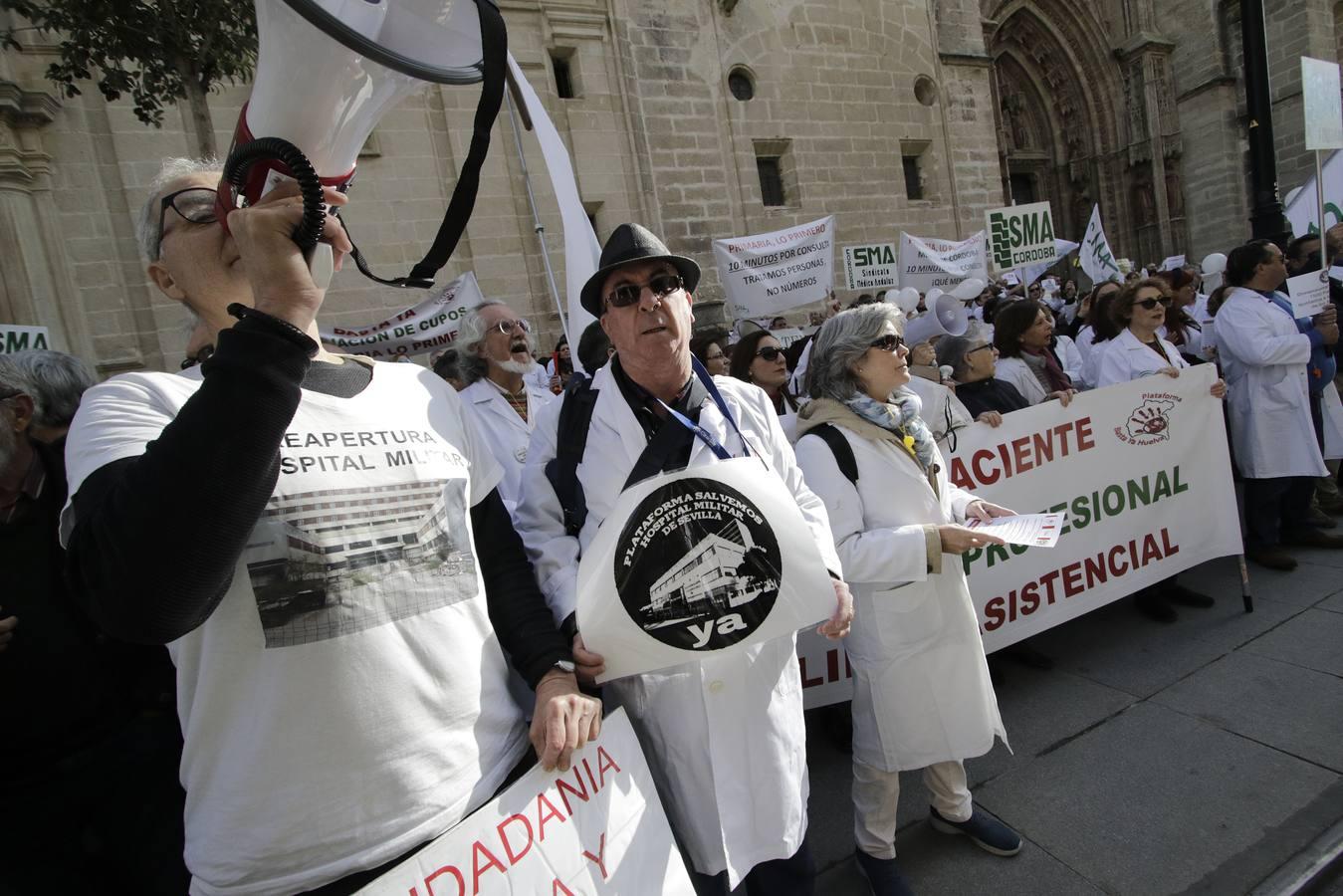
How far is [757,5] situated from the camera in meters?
12.6

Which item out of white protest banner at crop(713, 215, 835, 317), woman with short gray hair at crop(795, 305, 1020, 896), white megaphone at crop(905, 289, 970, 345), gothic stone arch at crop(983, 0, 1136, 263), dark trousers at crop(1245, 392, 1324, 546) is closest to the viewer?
woman with short gray hair at crop(795, 305, 1020, 896)

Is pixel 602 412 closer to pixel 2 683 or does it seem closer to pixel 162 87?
pixel 2 683

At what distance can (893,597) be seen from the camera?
2.35 meters

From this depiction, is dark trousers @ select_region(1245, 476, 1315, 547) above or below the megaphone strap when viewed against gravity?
below

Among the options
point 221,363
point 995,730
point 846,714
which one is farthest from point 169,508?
point 846,714

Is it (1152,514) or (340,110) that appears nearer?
(340,110)

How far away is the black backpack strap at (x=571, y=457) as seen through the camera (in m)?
1.75

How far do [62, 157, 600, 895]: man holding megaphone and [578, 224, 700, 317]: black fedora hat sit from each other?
2.11ft

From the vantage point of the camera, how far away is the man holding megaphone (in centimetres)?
91

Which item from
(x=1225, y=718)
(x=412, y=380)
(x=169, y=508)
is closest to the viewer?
(x=169, y=508)

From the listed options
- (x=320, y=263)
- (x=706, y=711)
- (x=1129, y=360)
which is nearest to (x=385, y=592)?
(x=320, y=263)

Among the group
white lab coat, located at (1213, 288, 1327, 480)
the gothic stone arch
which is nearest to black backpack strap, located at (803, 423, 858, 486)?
white lab coat, located at (1213, 288, 1327, 480)

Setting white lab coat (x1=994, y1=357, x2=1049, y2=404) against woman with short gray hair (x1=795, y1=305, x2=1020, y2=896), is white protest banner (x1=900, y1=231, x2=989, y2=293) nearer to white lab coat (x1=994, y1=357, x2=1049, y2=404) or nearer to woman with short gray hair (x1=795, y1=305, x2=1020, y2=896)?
white lab coat (x1=994, y1=357, x2=1049, y2=404)

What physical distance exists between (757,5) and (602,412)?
529 inches
